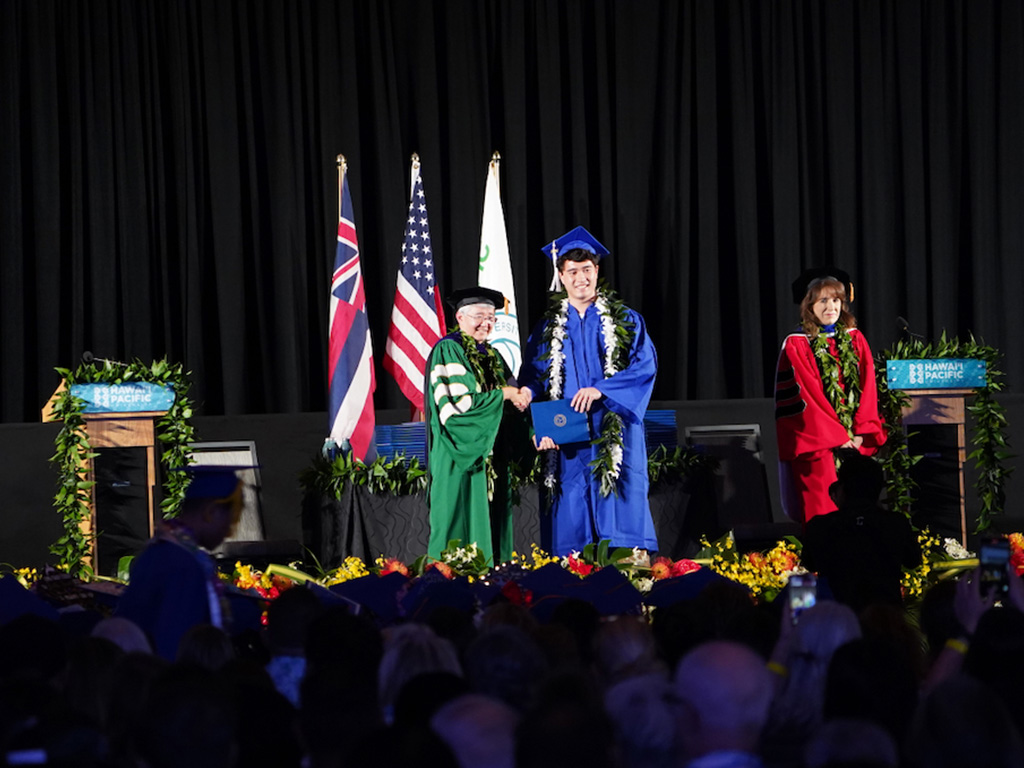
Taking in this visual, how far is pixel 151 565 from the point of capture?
335 cm

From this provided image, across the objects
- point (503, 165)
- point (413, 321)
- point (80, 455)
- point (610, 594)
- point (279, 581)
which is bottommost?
point (279, 581)

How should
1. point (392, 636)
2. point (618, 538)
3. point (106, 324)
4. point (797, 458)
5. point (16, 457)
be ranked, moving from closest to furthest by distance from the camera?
point (392, 636) → point (618, 538) → point (797, 458) → point (16, 457) → point (106, 324)

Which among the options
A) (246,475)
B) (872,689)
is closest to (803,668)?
(872,689)

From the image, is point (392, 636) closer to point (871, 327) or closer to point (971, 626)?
point (971, 626)

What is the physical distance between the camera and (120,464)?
7.80 m

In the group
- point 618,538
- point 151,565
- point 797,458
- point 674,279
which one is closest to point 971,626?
point 151,565

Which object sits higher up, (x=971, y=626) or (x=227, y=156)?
(x=227, y=156)

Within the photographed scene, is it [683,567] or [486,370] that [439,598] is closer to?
[683,567]

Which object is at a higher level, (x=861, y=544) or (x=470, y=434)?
(x=470, y=434)

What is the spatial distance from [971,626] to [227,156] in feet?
28.8

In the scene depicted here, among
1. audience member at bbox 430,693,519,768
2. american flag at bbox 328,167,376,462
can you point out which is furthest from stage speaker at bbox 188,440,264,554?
audience member at bbox 430,693,519,768

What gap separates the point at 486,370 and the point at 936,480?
9.26 feet

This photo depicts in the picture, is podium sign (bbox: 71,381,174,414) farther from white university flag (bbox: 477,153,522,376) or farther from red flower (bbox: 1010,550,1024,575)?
red flower (bbox: 1010,550,1024,575)

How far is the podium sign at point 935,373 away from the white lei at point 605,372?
1695mm
